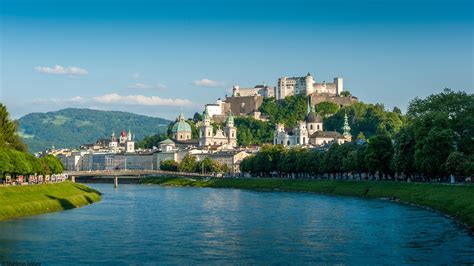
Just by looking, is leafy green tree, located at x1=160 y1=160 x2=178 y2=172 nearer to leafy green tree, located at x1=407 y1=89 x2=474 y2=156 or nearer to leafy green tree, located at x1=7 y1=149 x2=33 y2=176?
leafy green tree, located at x1=407 y1=89 x2=474 y2=156

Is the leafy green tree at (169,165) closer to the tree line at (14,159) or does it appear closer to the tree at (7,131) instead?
the tree line at (14,159)

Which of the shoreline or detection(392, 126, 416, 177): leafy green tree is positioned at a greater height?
detection(392, 126, 416, 177): leafy green tree

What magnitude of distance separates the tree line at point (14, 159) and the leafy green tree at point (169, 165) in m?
89.6

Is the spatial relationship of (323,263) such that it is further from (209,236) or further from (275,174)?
(275,174)

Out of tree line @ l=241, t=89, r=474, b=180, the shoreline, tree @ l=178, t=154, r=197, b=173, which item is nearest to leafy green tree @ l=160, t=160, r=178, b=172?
tree @ l=178, t=154, r=197, b=173

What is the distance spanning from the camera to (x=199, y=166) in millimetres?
→ 176500

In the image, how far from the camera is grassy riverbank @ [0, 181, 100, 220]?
2358 inches

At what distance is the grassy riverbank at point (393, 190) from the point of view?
59994 mm

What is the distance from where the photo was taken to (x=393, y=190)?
271 feet

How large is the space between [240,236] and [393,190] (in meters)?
36.6

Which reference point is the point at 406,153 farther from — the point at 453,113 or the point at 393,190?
the point at 453,113

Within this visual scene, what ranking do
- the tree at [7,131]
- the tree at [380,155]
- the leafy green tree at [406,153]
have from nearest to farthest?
1. the leafy green tree at [406,153]
2. the tree at [7,131]
3. the tree at [380,155]

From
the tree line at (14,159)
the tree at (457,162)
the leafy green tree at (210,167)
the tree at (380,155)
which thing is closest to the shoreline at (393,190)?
the tree at (457,162)

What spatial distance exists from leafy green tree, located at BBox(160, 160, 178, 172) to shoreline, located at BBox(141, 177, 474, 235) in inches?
1881
